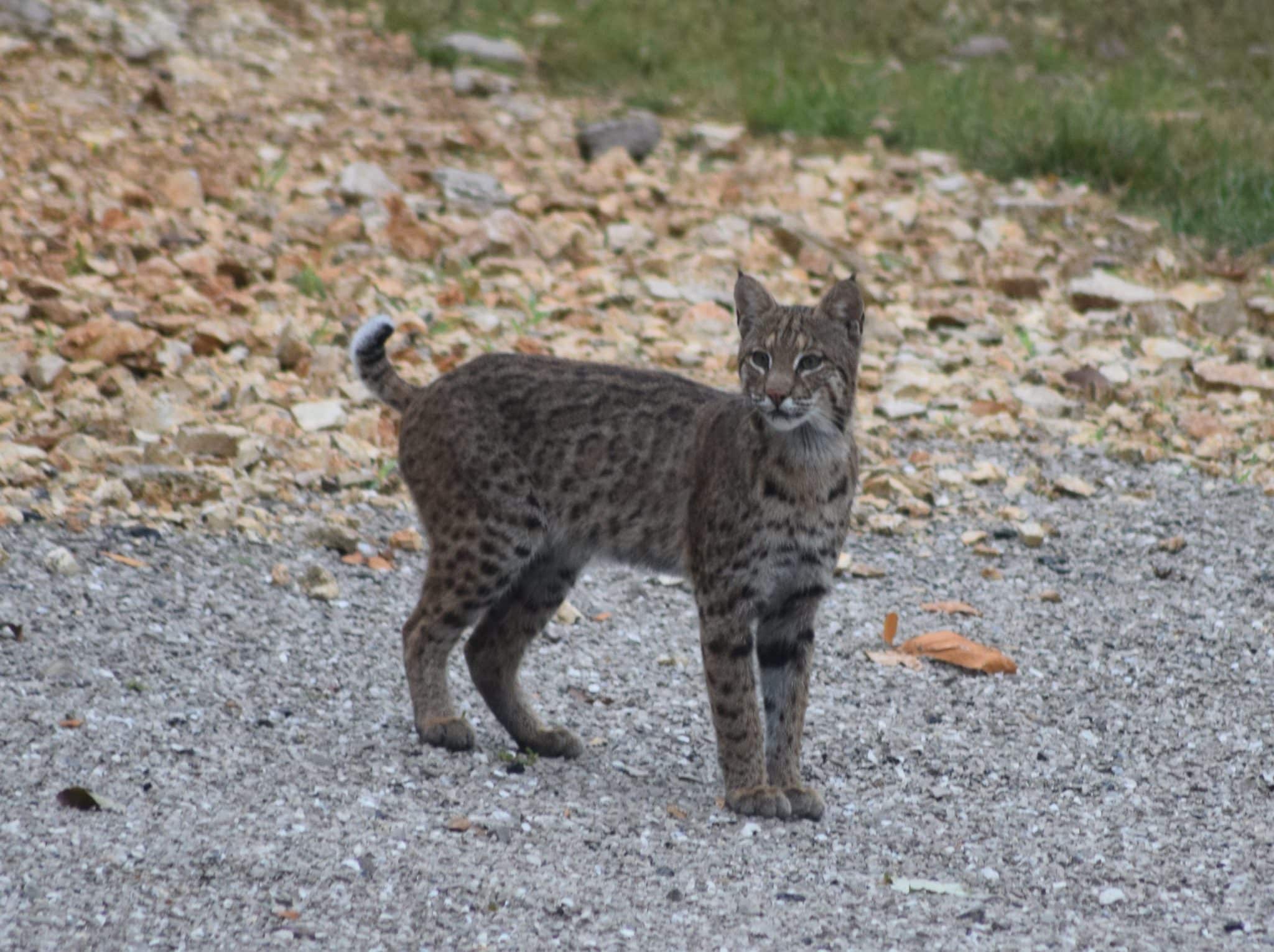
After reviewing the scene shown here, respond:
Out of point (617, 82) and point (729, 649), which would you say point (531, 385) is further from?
point (617, 82)

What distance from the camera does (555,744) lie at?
5.82 metres

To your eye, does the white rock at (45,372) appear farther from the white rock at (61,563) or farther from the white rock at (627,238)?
the white rock at (627,238)

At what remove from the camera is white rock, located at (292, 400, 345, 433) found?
8.18 m

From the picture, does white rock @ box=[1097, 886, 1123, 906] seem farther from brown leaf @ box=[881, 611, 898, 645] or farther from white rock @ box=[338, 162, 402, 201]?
white rock @ box=[338, 162, 402, 201]

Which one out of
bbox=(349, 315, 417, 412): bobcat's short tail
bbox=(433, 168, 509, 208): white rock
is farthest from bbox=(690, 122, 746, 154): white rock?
bbox=(349, 315, 417, 412): bobcat's short tail

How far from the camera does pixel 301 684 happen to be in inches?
235

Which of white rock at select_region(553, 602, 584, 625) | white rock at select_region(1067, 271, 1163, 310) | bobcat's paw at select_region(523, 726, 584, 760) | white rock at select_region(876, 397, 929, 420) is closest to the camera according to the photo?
bobcat's paw at select_region(523, 726, 584, 760)

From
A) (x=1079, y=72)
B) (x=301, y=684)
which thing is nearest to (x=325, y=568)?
(x=301, y=684)

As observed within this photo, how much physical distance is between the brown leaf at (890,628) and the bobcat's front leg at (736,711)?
1.49m

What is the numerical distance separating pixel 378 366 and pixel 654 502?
1.14 metres

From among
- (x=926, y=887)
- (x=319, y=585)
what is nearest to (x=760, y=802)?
(x=926, y=887)

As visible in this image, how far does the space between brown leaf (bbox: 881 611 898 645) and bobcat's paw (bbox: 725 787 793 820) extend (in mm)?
1541

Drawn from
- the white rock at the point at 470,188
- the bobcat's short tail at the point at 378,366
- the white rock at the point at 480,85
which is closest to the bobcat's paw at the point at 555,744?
the bobcat's short tail at the point at 378,366

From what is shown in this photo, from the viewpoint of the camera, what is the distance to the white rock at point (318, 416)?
8.18m
